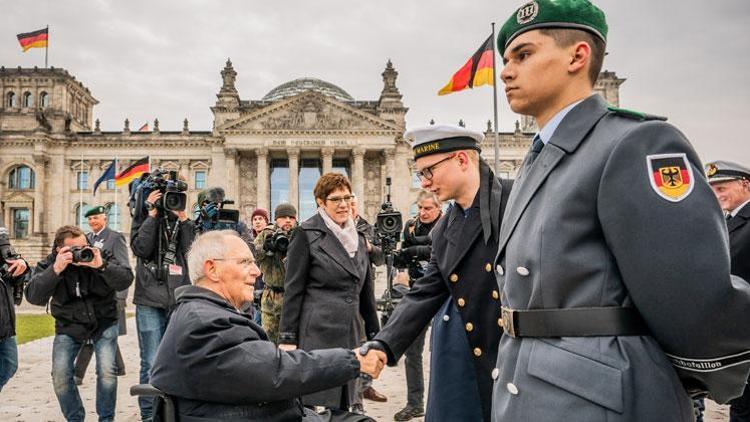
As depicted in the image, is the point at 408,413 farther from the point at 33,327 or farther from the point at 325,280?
the point at 33,327

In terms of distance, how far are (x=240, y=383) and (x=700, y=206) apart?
217 cm

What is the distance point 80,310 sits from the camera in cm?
611

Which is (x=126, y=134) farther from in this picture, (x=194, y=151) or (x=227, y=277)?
(x=227, y=277)

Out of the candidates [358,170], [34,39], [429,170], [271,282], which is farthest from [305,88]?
[429,170]

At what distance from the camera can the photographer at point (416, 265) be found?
6.91 metres

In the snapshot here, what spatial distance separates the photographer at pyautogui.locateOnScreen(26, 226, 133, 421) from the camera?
5.95 meters

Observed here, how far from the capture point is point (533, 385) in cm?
184

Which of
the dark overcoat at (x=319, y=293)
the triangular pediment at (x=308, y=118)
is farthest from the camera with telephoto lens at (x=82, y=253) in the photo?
the triangular pediment at (x=308, y=118)

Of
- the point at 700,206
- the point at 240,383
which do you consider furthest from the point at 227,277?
the point at 700,206

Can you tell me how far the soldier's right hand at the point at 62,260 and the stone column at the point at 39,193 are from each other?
60130 mm

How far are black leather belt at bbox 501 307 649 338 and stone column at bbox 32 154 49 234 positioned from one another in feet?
216

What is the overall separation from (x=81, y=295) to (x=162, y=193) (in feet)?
4.62

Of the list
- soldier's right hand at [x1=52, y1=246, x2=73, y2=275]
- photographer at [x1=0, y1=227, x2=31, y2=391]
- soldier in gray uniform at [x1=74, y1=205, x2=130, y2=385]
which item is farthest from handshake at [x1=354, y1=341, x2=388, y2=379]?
photographer at [x1=0, y1=227, x2=31, y2=391]

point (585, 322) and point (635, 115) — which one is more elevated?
point (635, 115)
